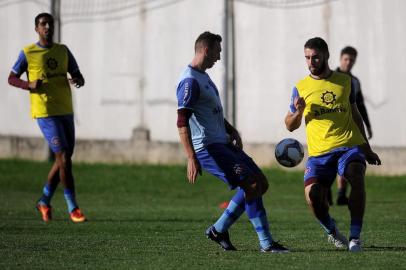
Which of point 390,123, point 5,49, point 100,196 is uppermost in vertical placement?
point 5,49

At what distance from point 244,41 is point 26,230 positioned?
10.3 m

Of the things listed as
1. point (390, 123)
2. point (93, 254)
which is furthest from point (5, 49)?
point (93, 254)

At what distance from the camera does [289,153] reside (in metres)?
10.6

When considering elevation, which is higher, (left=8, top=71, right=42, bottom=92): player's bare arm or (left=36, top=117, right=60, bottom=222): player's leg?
(left=8, top=71, right=42, bottom=92): player's bare arm

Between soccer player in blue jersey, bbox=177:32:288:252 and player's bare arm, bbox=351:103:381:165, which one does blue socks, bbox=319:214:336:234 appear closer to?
soccer player in blue jersey, bbox=177:32:288:252

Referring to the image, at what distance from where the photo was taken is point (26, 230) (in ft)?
40.3

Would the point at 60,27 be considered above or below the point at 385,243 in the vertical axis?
Answer: above

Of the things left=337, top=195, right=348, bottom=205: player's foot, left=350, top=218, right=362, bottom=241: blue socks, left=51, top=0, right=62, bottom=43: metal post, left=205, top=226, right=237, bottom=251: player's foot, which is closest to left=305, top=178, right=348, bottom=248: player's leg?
left=350, top=218, right=362, bottom=241: blue socks

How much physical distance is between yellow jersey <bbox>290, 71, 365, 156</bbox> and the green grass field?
3.50ft

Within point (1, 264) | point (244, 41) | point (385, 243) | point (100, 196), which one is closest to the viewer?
point (1, 264)

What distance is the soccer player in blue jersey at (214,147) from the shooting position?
974 cm

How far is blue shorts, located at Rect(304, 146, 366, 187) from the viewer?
9.99 metres

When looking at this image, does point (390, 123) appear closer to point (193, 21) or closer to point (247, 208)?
point (193, 21)

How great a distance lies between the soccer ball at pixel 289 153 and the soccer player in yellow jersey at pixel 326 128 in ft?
1.25
